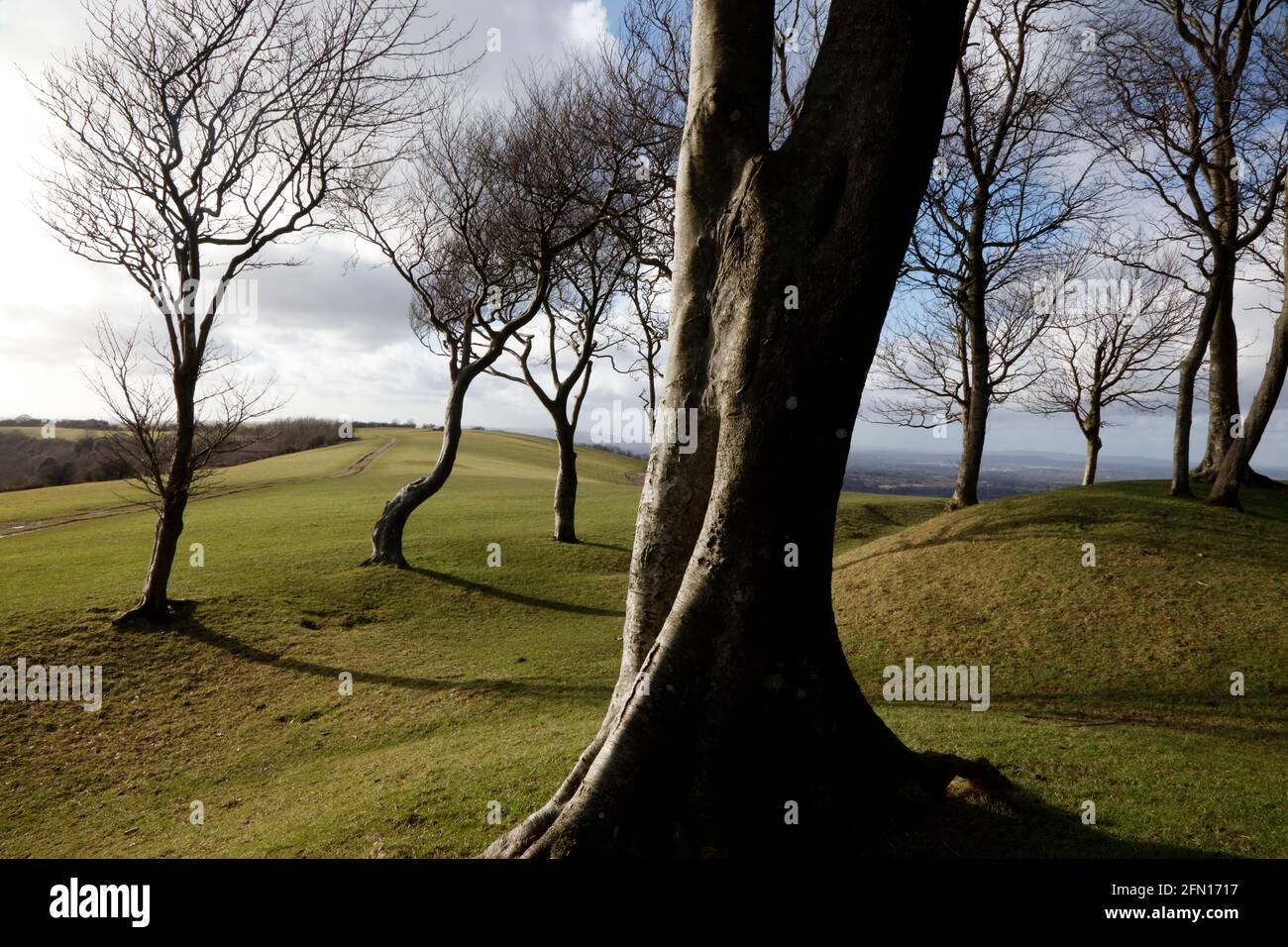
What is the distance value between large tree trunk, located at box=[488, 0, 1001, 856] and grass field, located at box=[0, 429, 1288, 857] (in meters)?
1.23

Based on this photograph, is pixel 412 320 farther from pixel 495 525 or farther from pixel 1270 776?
pixel 1270 776

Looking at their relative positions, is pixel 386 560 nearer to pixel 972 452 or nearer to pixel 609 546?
pixel 609 546

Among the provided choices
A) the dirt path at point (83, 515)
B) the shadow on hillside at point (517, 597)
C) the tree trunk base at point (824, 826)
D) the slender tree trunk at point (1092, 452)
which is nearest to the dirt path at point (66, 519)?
the dirt path at point (83, 515)

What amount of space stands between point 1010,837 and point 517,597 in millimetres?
14563

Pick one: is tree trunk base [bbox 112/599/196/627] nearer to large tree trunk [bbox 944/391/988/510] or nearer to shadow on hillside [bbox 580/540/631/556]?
shadow on hillside [bbox 580/540/631/556]

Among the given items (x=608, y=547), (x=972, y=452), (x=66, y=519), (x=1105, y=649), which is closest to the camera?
(x=1105, y=649)

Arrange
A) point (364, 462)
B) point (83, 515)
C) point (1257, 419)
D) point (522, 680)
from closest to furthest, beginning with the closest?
point (522, 680) < point (1257, 419) < point (83, 515) < point (364, 462)

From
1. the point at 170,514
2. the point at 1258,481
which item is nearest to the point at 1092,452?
the point at 1258,481

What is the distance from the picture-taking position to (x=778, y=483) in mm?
4469

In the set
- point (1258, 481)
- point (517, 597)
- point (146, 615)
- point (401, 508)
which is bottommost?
point (517, 597)

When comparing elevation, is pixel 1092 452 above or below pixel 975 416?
below

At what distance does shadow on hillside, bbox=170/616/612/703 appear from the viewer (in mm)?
11859

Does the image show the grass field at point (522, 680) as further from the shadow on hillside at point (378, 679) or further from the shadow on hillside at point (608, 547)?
the shadow on hillside at point (608, 547)

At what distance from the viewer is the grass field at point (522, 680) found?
6.38 m
